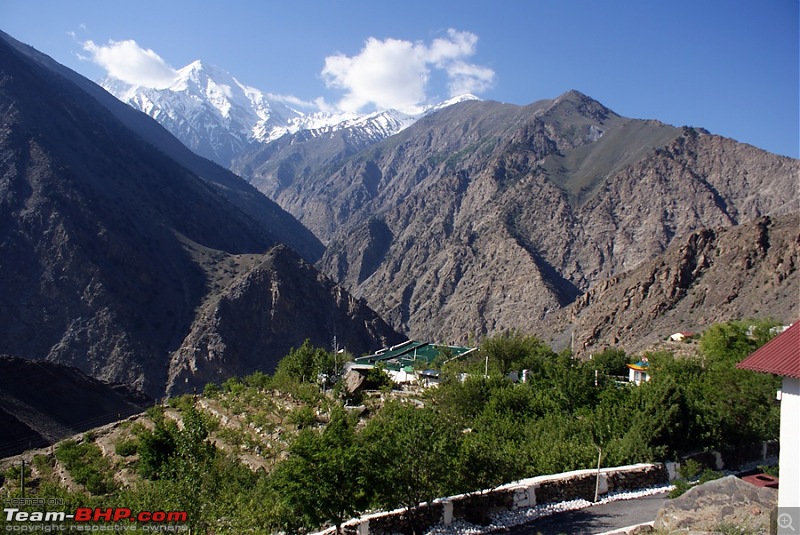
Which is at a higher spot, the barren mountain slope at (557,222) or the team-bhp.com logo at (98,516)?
the barren mountain slope at (557,222)

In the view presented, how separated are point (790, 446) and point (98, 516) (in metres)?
14.1

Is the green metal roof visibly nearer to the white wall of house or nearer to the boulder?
the boulder

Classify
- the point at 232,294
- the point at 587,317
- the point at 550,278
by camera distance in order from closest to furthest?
the point at 587,317, the point at 232,294, the point at 550,278

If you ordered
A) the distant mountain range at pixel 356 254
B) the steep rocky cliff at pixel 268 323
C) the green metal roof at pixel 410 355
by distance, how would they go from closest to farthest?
1. the green metal roof at pixel 410 355
2. the distant mountain range at pixel 356 254
3. the steep rocky cliff at pixel 268 323

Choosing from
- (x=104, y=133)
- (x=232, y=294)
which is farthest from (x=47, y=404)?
(x=104, y=133)

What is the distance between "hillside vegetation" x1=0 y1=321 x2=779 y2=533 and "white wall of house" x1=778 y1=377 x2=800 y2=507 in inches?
236

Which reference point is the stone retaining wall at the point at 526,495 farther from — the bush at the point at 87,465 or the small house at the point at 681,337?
the small house at the point at 681,337

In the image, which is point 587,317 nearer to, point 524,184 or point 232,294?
point 232,294

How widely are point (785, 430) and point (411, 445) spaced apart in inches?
301

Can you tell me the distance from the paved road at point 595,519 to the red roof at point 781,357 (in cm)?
470

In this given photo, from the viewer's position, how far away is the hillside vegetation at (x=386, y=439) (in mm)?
13906

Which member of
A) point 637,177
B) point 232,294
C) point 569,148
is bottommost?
point 232,294

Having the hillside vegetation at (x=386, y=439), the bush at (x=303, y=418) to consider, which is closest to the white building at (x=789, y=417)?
the hillside vegetation at (x=386, y=439)

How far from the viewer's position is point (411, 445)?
14.4 meters
